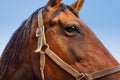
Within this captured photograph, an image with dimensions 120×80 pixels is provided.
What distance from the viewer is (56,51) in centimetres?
479

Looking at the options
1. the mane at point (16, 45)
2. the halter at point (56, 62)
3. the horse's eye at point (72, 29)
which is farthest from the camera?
the mane at point (16, 45)

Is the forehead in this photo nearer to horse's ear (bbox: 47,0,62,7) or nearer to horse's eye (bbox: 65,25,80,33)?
horse's ear (bbox: 47,0,62,7)

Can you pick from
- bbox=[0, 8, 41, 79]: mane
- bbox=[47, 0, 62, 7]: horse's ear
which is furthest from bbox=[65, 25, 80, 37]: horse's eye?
bbox=[0, 8, 41, 79]: mane

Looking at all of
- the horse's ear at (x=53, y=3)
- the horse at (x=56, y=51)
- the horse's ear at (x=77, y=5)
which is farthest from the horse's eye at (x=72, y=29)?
the horse's ear at (x=77, y=5)

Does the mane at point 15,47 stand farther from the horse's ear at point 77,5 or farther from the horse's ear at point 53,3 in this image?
the horse's ear at point 77,5

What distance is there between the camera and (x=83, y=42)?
186 inches

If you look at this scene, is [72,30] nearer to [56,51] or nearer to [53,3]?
[56,51]

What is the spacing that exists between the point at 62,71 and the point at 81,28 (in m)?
0.68

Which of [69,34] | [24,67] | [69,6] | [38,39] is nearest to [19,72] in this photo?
[24,67]

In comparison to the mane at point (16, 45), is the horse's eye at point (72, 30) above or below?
below

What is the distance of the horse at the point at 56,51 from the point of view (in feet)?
15.2

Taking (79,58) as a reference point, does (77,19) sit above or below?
above

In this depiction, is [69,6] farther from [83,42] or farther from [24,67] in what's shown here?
[24,67]

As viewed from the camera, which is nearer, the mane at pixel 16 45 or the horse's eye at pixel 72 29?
the horse's eye at pixel 72 29
